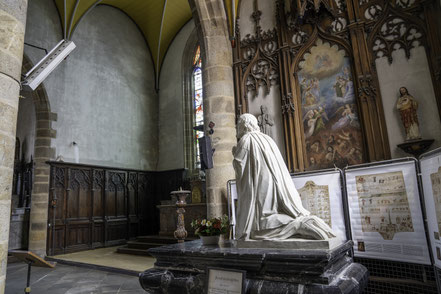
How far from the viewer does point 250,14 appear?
23.6 ft

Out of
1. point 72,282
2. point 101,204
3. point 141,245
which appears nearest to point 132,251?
point 141,245

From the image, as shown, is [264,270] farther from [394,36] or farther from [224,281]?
[394,36]

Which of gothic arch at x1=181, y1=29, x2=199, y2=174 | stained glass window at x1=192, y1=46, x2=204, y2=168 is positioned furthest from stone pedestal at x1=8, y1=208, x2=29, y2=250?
stained glass window at x1=192, y1=46, x2=204, y2=168

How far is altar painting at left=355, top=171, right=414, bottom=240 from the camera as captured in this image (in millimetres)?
4055

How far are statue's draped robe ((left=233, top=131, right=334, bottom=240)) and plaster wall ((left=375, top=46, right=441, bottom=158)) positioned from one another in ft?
10.7

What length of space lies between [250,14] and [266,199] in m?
5.53

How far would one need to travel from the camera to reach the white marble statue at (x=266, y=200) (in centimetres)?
287

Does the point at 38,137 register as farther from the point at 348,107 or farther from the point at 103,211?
the point at 348,107

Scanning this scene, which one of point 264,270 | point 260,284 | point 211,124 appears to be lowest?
point 260,284

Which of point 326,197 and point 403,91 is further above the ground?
point 403,91

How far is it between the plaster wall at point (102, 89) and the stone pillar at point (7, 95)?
7258 mm

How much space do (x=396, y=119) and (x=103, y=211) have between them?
9.19 meters

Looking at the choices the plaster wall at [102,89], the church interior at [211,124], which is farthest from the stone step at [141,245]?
the plaster wall at [102,89]

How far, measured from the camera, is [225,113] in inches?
259
